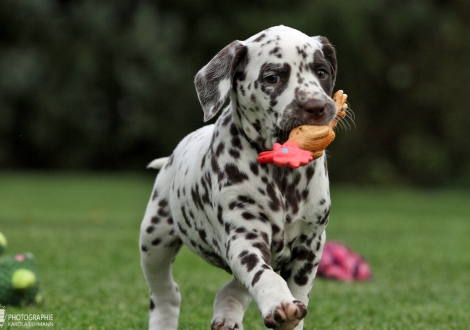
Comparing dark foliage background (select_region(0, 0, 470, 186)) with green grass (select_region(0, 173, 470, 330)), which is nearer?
green grass (select_region(0, 173, 470, 330))

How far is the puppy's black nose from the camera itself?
3980 mm

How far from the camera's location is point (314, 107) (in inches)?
157

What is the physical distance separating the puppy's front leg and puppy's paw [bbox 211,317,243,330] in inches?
30.7

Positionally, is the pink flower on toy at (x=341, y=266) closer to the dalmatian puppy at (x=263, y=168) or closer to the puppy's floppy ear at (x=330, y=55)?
the dalmatian puppy at (x=263, y=168)

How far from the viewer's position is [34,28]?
29.8 meters

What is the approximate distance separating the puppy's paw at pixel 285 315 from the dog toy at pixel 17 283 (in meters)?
3.19

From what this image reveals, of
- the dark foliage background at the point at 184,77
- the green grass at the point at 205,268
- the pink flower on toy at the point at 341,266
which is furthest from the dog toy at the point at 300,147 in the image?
the dark foliage background at the point at 184,77

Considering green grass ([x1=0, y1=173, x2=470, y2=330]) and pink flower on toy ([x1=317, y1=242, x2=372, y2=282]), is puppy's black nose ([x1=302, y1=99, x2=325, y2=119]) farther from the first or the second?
pink flower on toy ([x1=317, y1=242, x2=372, y2=282])

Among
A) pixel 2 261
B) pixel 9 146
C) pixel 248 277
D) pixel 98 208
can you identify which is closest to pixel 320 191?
pixel 248 277

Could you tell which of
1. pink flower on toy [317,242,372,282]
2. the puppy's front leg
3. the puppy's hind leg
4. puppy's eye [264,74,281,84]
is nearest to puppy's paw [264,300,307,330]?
the puppy's front leg

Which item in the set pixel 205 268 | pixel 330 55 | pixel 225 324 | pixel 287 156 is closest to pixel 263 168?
pixel 287 156

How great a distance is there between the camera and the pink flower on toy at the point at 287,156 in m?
3.90

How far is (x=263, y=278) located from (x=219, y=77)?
114cm

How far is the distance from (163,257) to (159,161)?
30.1 inches
